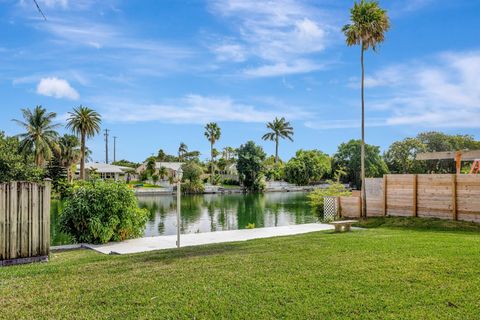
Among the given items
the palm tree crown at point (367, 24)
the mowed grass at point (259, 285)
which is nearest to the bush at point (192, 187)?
the palm tree crown at point (367, 24)

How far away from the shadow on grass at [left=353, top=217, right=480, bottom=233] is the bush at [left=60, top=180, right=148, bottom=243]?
8365 mm

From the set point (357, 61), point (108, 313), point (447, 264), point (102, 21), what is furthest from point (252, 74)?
point (108, 313)

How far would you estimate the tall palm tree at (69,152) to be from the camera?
→ 169 ft

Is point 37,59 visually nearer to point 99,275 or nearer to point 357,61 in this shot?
point 357,61

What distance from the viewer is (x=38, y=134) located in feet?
144

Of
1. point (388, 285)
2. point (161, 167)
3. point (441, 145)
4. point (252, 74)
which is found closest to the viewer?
point (388, 285)

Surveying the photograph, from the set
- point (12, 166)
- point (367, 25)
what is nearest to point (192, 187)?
point (12, 166)

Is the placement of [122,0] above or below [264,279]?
above

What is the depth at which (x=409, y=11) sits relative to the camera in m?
16.3

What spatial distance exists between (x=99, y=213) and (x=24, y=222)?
129 inches

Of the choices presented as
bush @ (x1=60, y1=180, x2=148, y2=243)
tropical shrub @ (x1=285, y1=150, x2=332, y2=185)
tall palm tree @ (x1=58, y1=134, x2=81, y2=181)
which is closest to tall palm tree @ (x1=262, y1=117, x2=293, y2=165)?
tropical shrub @ (x1=285, y1=150, x2=332, y2=185)

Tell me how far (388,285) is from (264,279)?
1669mm

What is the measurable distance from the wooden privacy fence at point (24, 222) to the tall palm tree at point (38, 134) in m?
38.3

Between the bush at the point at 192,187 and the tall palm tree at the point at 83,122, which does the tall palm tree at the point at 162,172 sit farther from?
the tall palm tree at the point at 83,122
